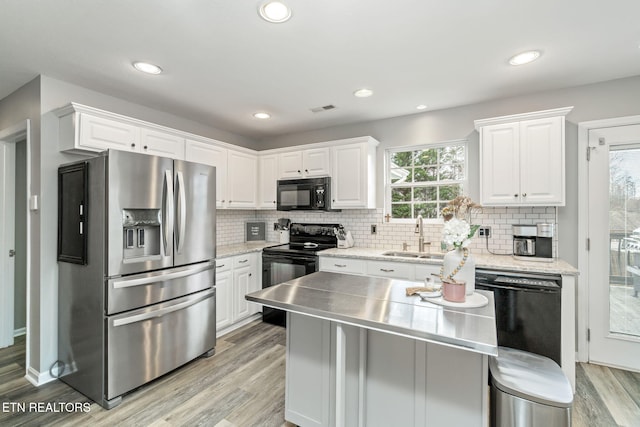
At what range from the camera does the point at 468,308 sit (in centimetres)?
147

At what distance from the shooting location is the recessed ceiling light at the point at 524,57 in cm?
223

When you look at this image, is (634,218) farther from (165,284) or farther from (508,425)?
(165,284)

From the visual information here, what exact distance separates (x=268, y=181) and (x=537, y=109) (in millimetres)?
3311

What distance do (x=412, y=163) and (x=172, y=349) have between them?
330 centimetres

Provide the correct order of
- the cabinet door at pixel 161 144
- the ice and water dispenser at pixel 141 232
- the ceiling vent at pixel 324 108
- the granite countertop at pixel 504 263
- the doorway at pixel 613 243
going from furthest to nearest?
the ceiling vent at pixel 324 108, the cabinet door at pixel 161 144, the doorway at pixel 613 243, the granite countertop at pixel 504 263, the ice and water dispenser at pixel 141 232

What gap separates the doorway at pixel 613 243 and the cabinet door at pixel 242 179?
3.85m

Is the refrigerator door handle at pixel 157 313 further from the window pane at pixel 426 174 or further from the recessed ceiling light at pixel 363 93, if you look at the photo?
the window pane at pixel 426 174

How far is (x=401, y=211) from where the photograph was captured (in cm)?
383

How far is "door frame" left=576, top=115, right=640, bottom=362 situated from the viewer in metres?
2.78

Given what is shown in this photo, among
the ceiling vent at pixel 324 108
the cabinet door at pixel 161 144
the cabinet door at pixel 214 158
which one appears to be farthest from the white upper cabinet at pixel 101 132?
the ceiling vent at pixel 324 108

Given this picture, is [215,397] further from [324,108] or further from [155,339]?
[324,108]

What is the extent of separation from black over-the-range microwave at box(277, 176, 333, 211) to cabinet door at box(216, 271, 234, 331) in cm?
124

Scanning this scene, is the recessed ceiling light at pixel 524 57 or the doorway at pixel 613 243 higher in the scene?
the recessed ceiling light at pixel 524 57

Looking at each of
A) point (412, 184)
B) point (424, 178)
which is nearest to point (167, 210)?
point (412, 184)
